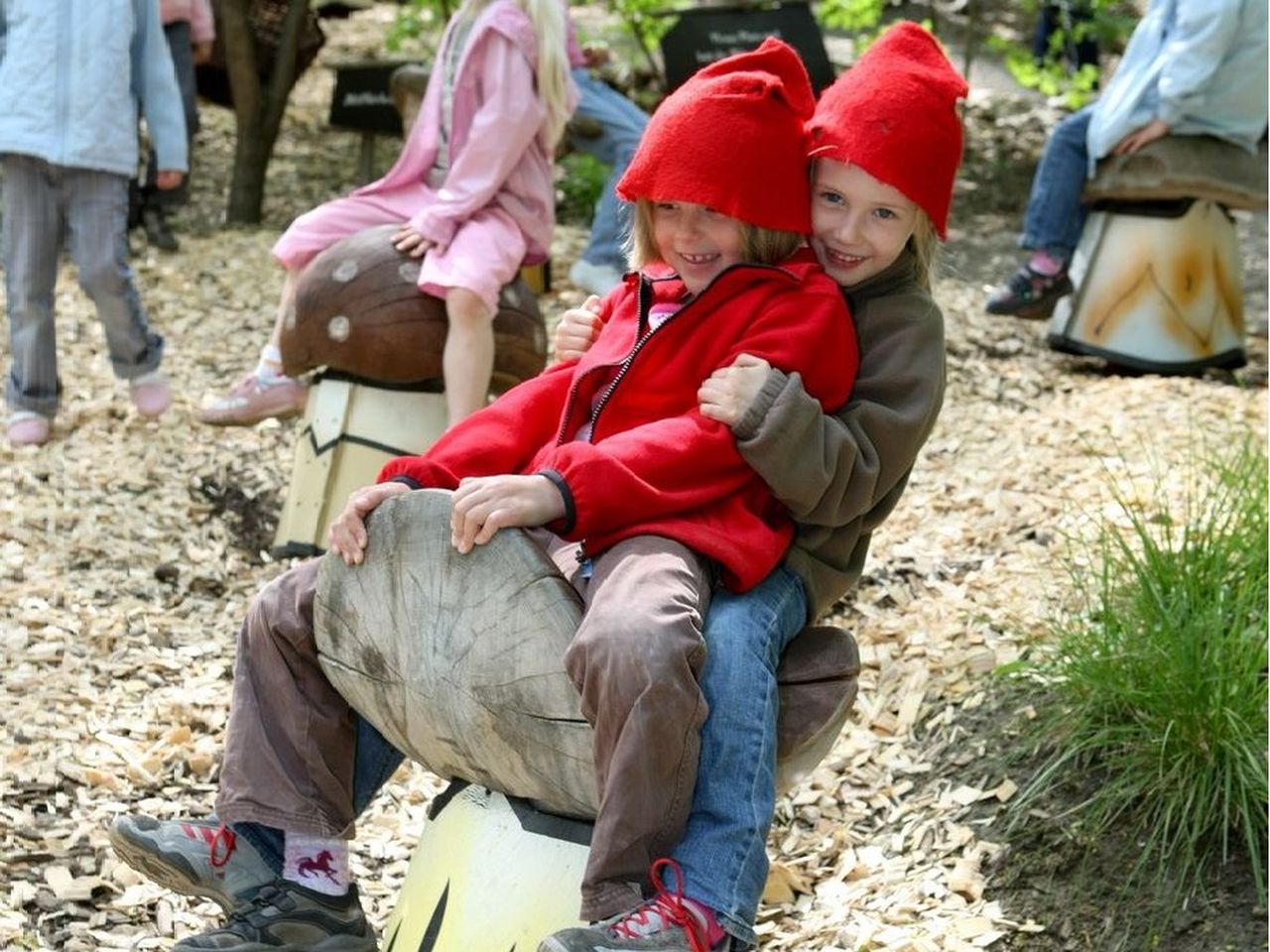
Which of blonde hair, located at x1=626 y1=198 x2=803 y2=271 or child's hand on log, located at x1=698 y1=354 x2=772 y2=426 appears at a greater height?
blonde hair, located at x1=626 y1=198 x2=803 y2=271

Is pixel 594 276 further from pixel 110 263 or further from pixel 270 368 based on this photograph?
pixel 270 368

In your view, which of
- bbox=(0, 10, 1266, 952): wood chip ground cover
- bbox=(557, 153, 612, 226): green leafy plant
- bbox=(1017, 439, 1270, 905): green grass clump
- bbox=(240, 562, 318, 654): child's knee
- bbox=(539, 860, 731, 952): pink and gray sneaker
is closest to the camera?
bbox=(539, 860, 731, 952): pink and gray sneaker

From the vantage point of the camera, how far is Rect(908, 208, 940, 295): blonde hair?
8.30ft

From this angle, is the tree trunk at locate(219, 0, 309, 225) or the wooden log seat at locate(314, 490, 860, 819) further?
the tree trunk at locate(219, 0, 309, 225)

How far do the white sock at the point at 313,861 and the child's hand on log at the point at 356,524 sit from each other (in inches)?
18.2

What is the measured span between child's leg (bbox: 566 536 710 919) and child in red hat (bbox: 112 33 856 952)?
0.19 feet

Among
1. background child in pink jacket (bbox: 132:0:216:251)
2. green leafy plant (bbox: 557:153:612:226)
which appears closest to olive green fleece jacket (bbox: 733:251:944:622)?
background child in pink jacket (bbox: 132:0:216:251)

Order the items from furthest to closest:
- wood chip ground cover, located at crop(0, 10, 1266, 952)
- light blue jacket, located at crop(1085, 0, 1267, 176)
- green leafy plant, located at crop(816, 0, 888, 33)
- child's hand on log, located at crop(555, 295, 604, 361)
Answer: green leafy plant, located at crop(816, 0, 888, 33) < light blue jacket, located at crop(1085, 0, 1267, 176) < wood chip ground cover, located at crop(0, 10, 1266, 952) < child's hand on log, located at crop(555, 295, 604, 361)

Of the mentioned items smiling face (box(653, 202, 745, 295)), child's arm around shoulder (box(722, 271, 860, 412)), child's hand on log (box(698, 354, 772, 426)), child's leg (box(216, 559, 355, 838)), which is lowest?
child's leg (box(216, 559, 355, 838))

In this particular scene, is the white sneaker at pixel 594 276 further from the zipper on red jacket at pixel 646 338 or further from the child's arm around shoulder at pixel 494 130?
the zipper on red jacket at pixel 646 338

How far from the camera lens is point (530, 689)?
220cm

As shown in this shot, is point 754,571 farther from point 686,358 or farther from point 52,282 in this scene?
point 52,282

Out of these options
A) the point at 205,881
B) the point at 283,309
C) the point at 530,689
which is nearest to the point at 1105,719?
the point at 530,689

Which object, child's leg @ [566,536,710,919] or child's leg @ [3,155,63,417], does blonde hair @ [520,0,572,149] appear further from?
child's leg @ [566,536,710,919]
